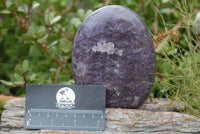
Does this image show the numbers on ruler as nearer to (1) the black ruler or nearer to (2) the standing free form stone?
(1) the black ruler

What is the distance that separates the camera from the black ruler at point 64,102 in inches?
54.9

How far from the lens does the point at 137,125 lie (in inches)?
53.4

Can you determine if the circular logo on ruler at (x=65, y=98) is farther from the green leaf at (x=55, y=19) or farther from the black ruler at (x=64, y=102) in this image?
the green leaf at (x=55, y=19)

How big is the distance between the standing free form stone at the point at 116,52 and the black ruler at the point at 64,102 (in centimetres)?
7

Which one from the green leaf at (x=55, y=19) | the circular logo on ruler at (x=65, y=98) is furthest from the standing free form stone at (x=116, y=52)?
the green leaf at (x=55, y=19)

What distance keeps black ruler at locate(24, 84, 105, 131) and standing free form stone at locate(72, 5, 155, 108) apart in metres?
0.07

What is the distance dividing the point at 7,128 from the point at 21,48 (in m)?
1.99

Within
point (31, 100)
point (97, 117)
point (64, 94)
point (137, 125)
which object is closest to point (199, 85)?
point (137, 125)

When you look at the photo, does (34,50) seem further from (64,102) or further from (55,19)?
(64,102)

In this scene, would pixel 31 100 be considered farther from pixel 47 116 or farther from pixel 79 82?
pixel 79 82

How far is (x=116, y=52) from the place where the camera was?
1434 mm

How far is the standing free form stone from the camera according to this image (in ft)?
4.70

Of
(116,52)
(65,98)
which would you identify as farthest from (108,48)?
(65,98)

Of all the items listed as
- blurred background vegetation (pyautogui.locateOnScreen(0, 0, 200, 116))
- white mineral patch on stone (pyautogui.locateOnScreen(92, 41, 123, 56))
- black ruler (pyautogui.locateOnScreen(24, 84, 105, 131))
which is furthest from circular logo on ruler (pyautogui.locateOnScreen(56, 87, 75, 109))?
blurred background vegetation (pyautogui.locateOnScreen(0, 0, 200, 116))
